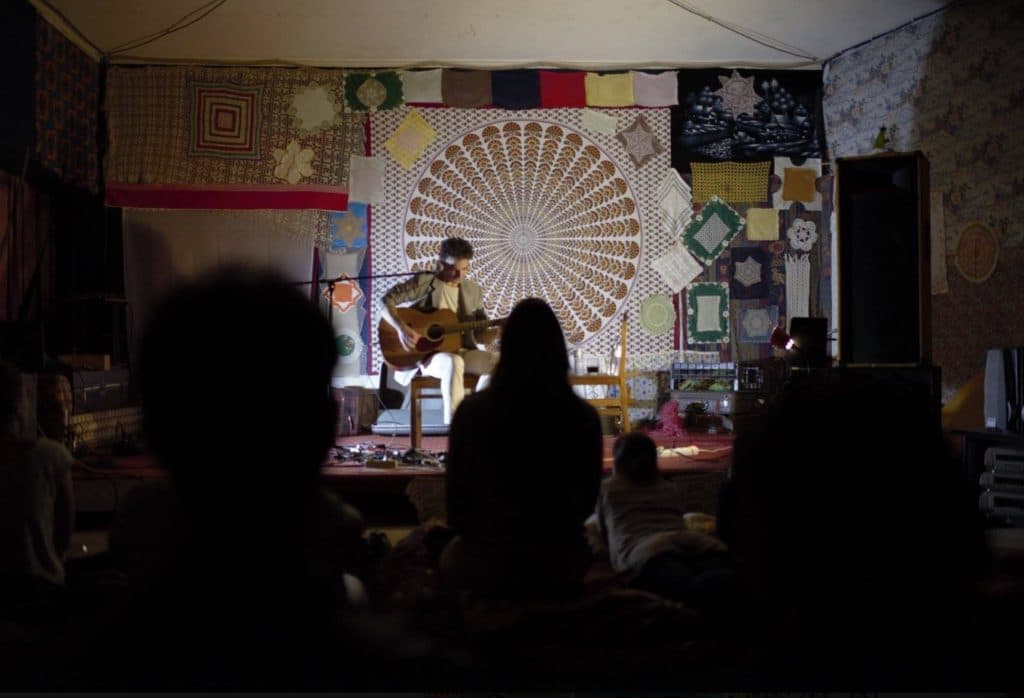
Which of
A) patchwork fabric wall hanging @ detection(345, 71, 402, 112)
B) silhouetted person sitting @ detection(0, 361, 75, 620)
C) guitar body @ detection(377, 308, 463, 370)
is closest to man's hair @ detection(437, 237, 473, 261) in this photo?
guitar body @ detection(377, 308, 463, 370)

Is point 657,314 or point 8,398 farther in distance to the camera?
point 657,314

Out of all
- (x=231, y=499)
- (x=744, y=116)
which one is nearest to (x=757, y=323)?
(x=744, y=116)

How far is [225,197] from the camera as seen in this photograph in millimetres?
6691

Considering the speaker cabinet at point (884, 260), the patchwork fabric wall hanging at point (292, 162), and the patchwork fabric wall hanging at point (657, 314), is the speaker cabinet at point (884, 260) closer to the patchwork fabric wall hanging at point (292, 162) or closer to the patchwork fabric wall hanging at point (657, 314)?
the patchwork fabric wall hanging at point (657, 314)

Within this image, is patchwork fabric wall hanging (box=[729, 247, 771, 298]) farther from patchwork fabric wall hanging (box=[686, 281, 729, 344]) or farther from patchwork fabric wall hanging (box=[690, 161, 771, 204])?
patchwork fabric wall hanging (box=[690, 161, 771, 204])

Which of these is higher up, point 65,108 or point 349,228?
point 65,108

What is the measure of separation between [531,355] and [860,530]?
89 centimetres

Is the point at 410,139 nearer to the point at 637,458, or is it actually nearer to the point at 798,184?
the point at 798,184

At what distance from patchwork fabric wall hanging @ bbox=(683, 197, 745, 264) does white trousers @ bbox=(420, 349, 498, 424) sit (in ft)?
7.55

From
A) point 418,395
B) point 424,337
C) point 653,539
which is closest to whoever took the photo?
point 653,539

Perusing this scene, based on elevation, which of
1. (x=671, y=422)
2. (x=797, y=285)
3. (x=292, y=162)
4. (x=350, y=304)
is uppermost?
(x=292, y=162)

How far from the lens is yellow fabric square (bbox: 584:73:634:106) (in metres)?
6.85

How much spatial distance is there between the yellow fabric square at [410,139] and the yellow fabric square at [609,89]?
4.09 ft

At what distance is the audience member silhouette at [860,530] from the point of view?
175cm
